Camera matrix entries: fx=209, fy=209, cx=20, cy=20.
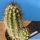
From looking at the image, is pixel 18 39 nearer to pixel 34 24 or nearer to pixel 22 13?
pixel 22 13

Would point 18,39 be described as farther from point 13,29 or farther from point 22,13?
point 22,13

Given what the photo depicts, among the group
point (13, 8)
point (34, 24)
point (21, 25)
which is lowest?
point (34, 24)

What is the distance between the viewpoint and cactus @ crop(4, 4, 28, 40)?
6355 millimetres

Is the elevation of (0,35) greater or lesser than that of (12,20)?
lesser

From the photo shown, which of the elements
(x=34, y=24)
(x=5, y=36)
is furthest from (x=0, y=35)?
(x=34, y=24)

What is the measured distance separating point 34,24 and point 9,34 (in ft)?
12.9

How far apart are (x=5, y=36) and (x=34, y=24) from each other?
3.38 m

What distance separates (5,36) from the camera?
719 centimetres

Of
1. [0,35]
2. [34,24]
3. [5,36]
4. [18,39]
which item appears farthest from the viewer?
[34,24]

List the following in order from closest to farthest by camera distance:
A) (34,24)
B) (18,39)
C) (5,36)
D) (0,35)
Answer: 1. (18,39)
2. (5,36)
3. (0,35)
4. (34,24)

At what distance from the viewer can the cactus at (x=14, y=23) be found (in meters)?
6.36

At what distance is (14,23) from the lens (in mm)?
6430

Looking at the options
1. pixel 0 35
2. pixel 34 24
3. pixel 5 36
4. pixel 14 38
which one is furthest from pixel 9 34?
pixel 34 24

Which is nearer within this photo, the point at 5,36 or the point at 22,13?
the point at 22,13
